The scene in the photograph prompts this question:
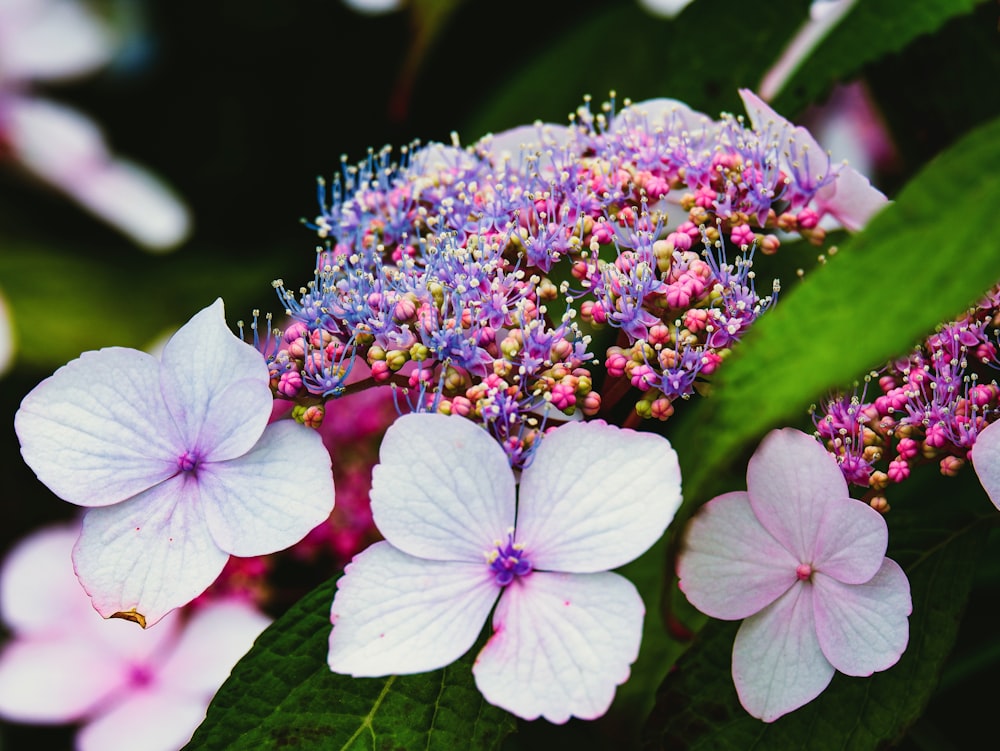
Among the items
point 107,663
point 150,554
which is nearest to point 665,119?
point 150,554

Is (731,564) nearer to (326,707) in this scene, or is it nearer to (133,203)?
(326,707)

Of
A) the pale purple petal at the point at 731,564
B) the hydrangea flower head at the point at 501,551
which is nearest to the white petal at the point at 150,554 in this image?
the hydrangea flower head at the point at 501,551

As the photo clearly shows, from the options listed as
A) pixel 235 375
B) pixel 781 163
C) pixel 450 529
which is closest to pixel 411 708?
pixel 450 529

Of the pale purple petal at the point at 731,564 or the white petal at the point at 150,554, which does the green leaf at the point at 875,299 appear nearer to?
the pale purple petal at the point at 731,564

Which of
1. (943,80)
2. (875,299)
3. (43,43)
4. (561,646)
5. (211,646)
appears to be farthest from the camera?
(43,43)

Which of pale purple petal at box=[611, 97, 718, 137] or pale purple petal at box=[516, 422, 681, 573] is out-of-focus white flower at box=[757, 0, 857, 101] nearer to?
pale purple petal at box=[611, 97, 718, 137]

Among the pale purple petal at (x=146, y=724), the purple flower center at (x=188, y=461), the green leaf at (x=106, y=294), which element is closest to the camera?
the purple flower center at (x=188, y=461)
